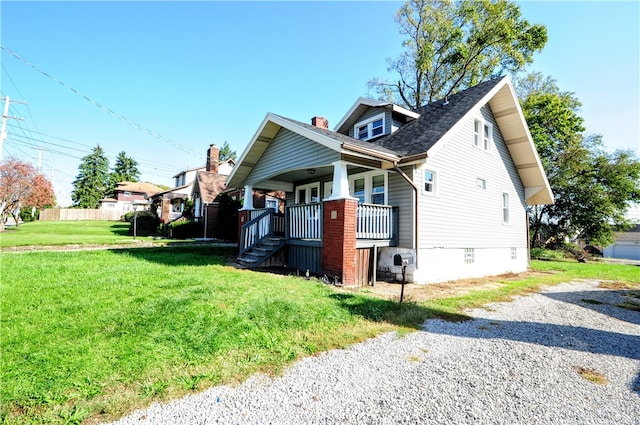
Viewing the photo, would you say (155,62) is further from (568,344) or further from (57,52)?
(568,344)

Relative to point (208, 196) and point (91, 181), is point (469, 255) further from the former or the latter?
point (91, 181)

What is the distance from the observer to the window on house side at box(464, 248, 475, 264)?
→ 11.4m

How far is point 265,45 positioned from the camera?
44.7 ft

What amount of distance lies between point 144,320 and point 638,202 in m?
33.8

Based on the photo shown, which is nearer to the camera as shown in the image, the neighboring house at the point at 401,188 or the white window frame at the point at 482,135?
the neighboring house at the point at 401,188

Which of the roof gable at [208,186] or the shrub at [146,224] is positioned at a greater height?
the roof gable at [208,186]

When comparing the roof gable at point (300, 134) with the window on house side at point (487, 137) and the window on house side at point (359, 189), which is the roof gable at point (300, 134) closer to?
the window on house side at point (359, 189)

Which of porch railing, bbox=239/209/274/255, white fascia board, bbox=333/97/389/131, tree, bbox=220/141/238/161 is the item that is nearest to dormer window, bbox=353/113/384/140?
white fascia board, bbox=333/97/389/131

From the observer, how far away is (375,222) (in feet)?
29.8

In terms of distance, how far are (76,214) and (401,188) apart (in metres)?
52.2

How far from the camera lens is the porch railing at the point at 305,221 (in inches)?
364

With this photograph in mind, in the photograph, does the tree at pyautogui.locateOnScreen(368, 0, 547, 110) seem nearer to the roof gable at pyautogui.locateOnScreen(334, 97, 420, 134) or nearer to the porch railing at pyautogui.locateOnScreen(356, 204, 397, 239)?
the roof gable at pyautogui.locateOnScreen(334, 97, 420, 134)

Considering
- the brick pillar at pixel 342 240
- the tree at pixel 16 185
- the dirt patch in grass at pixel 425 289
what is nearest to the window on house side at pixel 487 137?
the dirt patch in grass at pixel 425 289

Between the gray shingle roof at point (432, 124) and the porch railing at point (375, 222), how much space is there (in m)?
1.97
